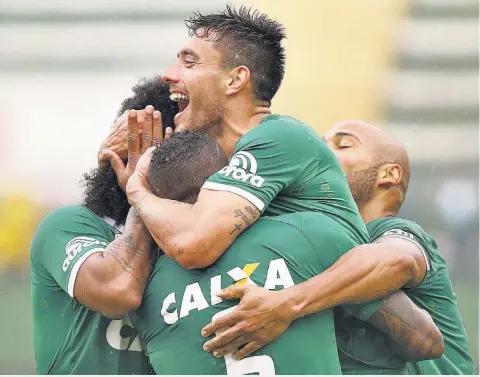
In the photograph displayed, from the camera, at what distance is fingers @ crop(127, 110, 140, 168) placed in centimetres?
379

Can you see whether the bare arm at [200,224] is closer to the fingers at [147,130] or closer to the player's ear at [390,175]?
the fingers at [147,130]

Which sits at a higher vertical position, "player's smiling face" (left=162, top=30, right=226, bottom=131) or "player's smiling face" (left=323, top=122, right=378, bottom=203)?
"player's smiling face" (left=162, top=30, right=226, bottom=131)

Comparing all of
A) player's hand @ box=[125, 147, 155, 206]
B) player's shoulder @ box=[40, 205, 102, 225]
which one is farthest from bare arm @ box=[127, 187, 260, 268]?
player's shoulder @ box=[40, 205, 102, 225]

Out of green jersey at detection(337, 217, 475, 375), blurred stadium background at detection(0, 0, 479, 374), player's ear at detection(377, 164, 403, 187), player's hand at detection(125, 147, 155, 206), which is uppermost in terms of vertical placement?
player's hand at detection(125, 147, 155, 206)

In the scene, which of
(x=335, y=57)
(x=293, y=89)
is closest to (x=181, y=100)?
(x=293, y=89)

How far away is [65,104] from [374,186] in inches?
336

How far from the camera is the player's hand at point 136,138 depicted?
378 centimetres

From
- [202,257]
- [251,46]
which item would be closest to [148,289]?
[202,257]

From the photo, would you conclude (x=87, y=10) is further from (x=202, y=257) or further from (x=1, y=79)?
(x=202, y=257)

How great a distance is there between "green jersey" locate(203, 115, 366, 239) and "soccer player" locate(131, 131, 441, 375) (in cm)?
9

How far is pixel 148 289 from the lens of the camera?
3400mm

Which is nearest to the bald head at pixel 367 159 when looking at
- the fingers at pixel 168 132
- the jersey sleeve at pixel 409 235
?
the jersey sleeve at pixel 409 235

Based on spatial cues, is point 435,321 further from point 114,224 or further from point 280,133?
point 114,224

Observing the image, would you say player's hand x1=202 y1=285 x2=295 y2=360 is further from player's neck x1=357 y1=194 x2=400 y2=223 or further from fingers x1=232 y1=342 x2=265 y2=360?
player's neck x1=357 y1=194 x2=400 y2=223
